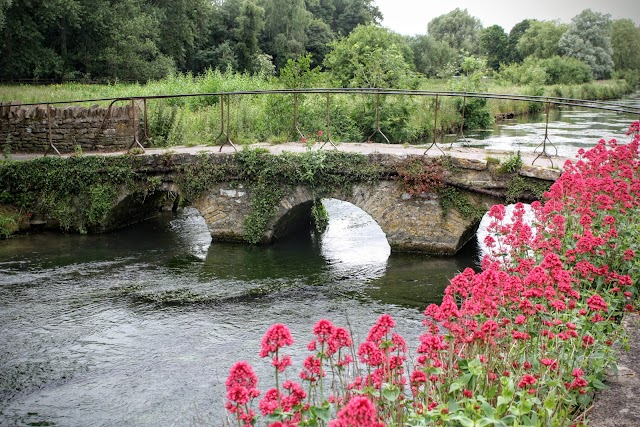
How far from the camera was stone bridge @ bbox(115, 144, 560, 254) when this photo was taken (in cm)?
1223

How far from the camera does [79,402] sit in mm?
7188

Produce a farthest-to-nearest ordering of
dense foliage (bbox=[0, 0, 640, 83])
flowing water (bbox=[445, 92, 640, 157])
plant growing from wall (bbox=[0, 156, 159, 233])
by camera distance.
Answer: dense foliage (bbox=[0, 0, 640, 83]) → flowing water (bbox=[445, 92, 640, 157]) → plant growing from wall (bbox=[0, 156, 159, 233])

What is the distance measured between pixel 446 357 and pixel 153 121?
40.4 feet

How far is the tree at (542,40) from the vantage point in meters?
65.0

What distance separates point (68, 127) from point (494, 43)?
233 feet

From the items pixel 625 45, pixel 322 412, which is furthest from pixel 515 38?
pixel 322 412

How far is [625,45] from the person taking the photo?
215 feet

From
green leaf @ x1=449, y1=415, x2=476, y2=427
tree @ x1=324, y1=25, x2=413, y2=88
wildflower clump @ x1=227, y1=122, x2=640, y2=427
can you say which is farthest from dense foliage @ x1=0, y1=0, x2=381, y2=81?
green leaf @ x1=449, y1=415, x2=476, y2=427

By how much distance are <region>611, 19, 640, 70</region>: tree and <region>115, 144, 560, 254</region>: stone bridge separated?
193 feet

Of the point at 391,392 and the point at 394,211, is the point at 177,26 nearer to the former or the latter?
the point at 394,211

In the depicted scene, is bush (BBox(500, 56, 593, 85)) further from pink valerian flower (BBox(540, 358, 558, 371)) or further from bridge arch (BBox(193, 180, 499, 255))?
pink valerian flower (BBox(540, 358, 558, 371))

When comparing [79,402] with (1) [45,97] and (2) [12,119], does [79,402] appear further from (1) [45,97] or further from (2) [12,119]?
(1) [45,97]

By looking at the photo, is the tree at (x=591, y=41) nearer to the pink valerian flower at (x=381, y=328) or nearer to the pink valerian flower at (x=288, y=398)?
the pink valerian flower at (x=381, y=328)

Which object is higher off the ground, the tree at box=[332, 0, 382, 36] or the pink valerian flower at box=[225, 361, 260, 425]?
the tree at box=[332, 0, 382, 36]
